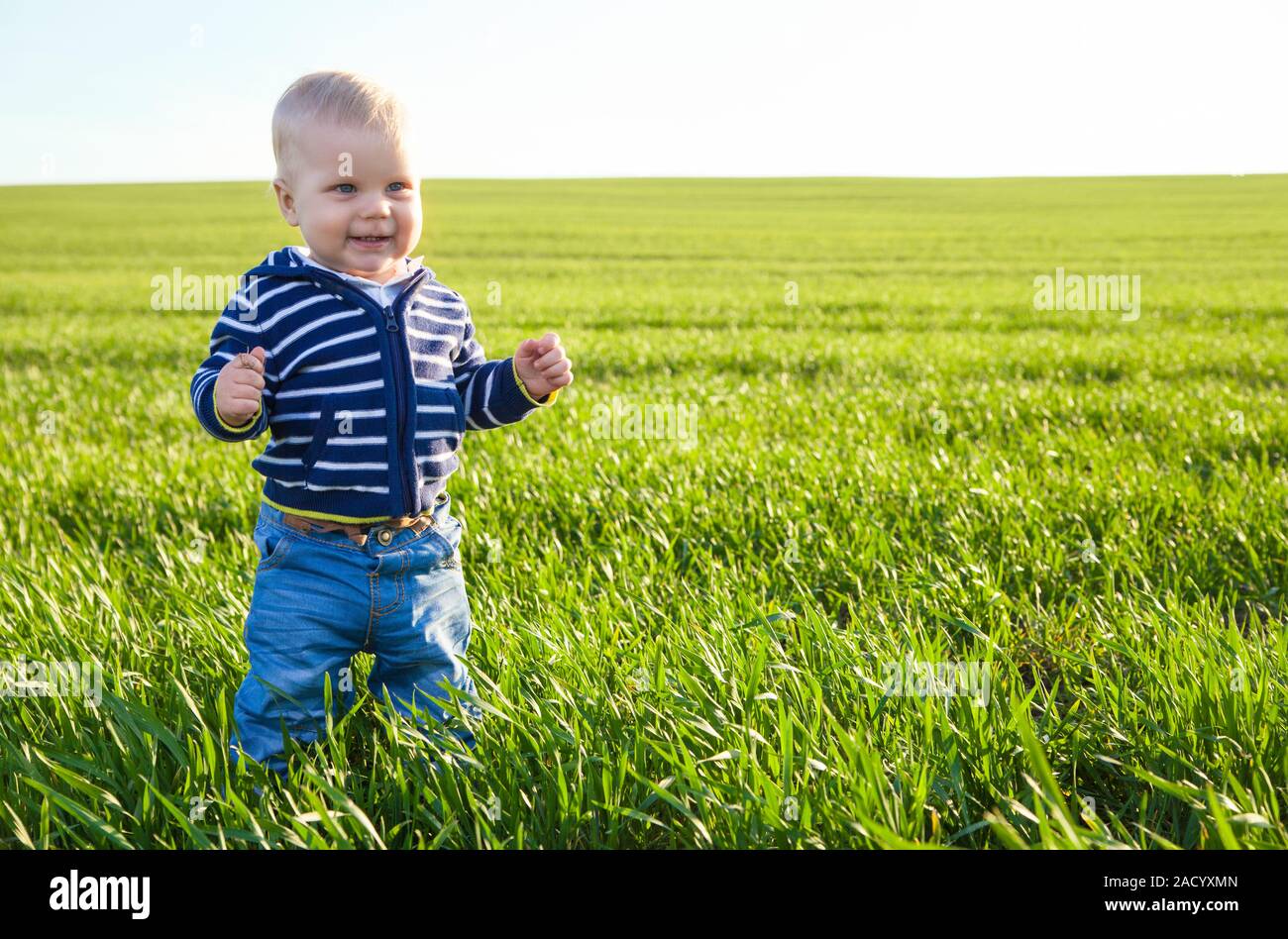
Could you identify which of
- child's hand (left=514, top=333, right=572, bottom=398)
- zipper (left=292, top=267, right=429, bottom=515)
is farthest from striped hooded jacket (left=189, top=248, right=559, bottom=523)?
child's hand (left=514, top=333, right=572, bottom=398)

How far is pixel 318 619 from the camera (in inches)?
95.1

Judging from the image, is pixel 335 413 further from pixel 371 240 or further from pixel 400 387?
pixel 371 240

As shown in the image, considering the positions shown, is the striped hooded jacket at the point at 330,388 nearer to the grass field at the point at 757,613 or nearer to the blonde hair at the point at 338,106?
the blonde hair at the point at 338,106

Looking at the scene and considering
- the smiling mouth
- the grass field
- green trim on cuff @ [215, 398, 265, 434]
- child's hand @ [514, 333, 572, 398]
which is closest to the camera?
the grass field

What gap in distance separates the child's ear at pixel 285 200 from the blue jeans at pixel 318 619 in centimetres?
74

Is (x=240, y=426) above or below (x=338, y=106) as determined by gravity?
below

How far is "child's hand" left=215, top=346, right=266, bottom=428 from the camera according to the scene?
219 centimetres

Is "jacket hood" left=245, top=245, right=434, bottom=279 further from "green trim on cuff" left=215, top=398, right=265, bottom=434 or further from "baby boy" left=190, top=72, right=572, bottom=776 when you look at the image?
"green trim on cuff" left=215, top=398, right=265, bottom=434

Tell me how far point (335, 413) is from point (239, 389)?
0.86ft

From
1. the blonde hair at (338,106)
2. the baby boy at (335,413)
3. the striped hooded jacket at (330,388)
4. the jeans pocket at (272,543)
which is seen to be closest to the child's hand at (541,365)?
the baby boy at (335,413)

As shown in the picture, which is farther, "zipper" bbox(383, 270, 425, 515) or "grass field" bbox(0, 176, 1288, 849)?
"zipper" bbox(383, 270, 425, 515)

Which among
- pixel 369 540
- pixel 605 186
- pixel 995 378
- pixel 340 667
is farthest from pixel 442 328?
pixel 605 186

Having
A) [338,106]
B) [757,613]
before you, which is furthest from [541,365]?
[757,613]

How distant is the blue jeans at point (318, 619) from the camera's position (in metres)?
2.42
